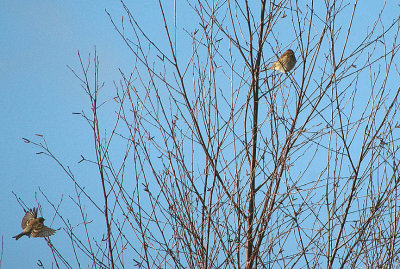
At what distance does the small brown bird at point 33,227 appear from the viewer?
412 cm

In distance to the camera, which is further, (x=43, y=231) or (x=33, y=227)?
(x=33, y=227)

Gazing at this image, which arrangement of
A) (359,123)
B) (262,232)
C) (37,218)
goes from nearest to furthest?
(262,232)
(359,123)
(37,218)

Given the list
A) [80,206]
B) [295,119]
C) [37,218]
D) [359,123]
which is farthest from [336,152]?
[37,218]

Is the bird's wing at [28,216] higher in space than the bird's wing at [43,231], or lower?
higher

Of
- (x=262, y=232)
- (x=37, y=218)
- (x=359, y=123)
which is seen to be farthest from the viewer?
(x=37, y=218)

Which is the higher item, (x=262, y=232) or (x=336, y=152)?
(x=336, y=152)

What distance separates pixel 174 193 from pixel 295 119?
101cm

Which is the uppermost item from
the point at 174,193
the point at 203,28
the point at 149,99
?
the point at 203,28

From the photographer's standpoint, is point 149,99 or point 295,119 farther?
point 149,99

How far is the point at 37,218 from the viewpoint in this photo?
427cm

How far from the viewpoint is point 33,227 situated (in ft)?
14.0

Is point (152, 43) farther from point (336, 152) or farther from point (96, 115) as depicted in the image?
point (336, 152)

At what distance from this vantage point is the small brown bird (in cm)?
412

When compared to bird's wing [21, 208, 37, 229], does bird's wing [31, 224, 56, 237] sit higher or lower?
lower
